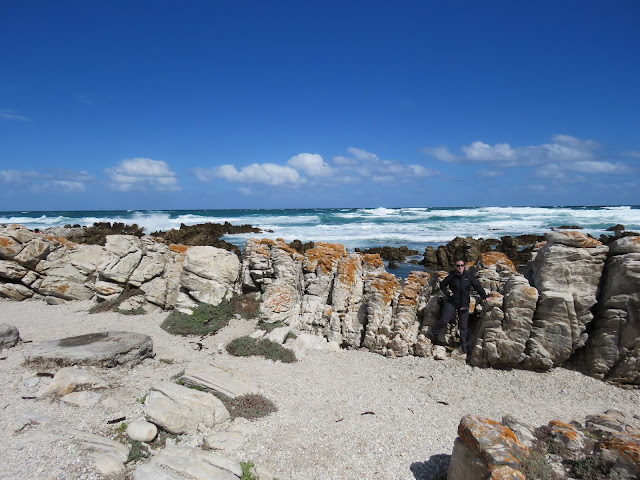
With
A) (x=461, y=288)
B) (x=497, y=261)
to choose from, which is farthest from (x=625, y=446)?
(x=497, y=261)

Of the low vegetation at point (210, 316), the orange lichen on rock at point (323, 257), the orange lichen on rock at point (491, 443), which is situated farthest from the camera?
the orange lichen on rock at point (323, 257)

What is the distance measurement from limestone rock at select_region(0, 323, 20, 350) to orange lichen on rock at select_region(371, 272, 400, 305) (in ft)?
33.2

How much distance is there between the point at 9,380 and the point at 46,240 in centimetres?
1094

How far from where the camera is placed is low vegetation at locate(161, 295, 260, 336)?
11.9m

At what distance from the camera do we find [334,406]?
780cm

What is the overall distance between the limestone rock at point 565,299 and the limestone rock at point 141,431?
28.7ft

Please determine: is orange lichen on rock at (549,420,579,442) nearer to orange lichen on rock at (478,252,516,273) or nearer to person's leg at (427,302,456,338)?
person's leg at (427,302,456,338)

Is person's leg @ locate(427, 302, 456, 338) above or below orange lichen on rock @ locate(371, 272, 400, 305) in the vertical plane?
below

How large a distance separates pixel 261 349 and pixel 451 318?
18.1 feet

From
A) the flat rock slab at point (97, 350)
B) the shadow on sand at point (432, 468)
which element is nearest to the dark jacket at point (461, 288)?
the shadow on sand at point (432, 468)

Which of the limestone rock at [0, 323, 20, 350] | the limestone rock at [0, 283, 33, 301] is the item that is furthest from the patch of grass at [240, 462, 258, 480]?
the limestone rock at [0, 283, 33, 301]

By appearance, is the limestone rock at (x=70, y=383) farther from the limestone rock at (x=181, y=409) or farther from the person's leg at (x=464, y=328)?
the person's leg at (x=464, y=328)

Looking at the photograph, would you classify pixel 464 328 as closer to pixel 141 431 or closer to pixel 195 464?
pixel 195 464

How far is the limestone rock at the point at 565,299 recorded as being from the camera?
918 centimetres
